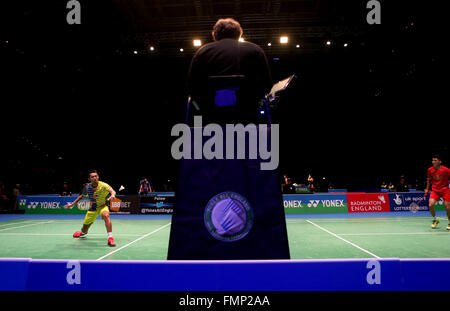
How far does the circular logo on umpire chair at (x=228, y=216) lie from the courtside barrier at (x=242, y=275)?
68cm

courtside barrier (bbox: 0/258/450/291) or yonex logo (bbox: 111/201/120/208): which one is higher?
courtside barrier (bbox: 0/258/450/291)

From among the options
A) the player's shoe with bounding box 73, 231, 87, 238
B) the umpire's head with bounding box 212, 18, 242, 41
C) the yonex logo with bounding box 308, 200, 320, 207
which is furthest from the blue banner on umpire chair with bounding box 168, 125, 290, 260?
the yonex logo with bounding box 308, 200, 320, 207

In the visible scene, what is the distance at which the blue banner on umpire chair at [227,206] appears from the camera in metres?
2.07

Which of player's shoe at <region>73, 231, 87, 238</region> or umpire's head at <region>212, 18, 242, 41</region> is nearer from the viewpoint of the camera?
umpire's head at <region>212, 18, 242, 41</region>

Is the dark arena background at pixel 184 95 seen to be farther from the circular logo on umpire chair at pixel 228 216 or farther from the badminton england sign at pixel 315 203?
the circular logo on umpire chair at pixel 228 216

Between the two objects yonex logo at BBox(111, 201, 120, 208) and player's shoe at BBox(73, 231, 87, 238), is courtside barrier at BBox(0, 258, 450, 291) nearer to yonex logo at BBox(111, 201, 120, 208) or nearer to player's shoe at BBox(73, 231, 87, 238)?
player's shoe at BBox(73, 231, 87, 238)

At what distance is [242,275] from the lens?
4.51 ft

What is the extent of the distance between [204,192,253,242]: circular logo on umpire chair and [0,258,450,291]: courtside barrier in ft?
2.24

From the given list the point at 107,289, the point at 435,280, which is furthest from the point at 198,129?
the point at 435,280

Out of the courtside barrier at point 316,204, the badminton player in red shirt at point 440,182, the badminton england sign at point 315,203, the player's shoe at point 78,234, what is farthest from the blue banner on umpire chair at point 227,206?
the badminton england sign at point 315,203

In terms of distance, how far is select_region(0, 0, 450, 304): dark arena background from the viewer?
12469 millimetres

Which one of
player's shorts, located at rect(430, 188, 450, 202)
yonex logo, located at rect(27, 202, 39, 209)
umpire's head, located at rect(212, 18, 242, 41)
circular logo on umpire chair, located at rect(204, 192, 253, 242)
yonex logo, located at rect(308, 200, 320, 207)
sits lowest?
yonex logo, located at rect(27, 202, 39, 209)

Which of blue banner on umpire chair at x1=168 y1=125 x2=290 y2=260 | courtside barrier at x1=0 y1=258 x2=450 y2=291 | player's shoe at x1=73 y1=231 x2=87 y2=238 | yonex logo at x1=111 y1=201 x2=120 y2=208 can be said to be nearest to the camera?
courtside barrier at x1=0 y1=258 x2=450 y2=291

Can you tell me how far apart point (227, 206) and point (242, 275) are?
30.3 inches
